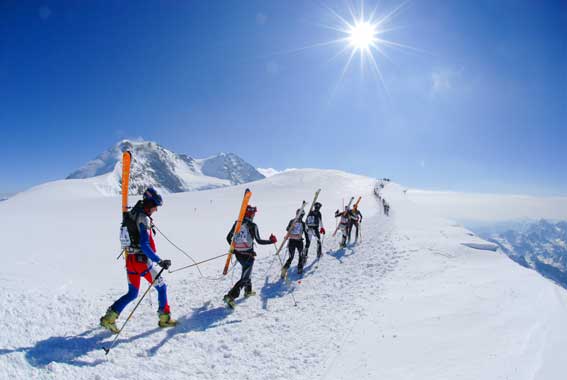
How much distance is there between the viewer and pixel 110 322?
577 cm

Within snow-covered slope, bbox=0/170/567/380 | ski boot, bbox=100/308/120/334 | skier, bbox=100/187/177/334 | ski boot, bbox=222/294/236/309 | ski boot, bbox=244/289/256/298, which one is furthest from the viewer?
ski boot, bbox=244/289/256/298

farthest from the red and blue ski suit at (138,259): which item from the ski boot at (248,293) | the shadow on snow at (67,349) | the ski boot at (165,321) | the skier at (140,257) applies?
the ski boot at (248,293)

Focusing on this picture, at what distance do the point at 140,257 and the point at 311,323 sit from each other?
14.3 feet

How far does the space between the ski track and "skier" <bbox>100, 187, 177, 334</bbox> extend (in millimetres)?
482

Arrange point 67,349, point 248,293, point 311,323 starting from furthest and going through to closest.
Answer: point 248,293
point 311,323
point 67,349

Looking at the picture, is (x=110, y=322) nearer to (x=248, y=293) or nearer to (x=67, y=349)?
(x=67, y=349)

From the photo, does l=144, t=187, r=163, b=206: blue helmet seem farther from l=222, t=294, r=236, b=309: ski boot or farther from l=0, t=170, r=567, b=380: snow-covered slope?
l=222, t=294, r=236, b=309: ski boot

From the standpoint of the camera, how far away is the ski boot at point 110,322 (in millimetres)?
5680

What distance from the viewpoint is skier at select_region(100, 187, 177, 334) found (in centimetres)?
Answer: 599

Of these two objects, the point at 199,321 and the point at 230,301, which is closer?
the point at 199,321

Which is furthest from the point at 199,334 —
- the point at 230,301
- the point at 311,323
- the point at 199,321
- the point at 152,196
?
the point at 152,196

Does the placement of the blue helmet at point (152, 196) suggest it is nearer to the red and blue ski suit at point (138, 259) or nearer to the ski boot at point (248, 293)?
the red and blue ski suit at point (138, 259)

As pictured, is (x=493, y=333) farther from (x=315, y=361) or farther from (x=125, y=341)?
(x=125, y=341)

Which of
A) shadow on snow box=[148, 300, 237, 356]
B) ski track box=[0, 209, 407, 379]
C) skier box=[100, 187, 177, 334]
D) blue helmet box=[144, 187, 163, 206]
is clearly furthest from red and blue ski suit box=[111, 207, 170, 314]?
shadow on snow box=[148, 300, 237, 356]
